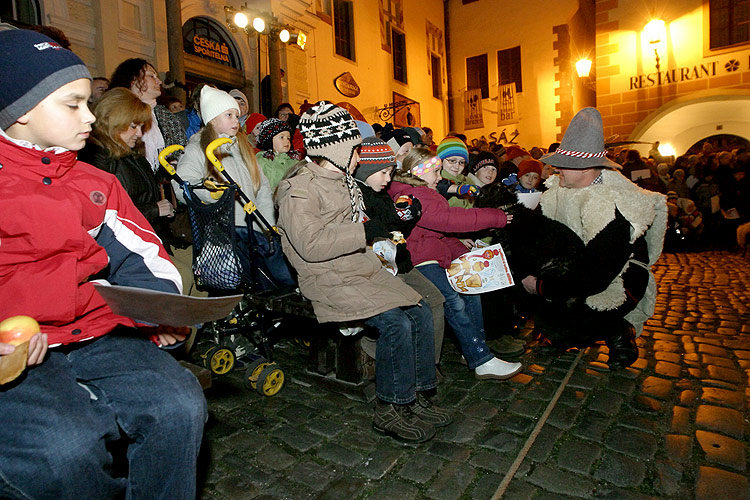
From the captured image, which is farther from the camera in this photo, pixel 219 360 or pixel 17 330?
pixel 219 360

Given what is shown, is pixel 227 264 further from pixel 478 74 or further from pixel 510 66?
pixel 478 74

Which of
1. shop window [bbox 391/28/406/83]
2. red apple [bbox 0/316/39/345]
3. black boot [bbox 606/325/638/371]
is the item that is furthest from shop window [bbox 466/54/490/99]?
red apple [bbox 0/316/39/345]

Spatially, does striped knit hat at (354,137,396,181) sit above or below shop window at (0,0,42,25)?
below

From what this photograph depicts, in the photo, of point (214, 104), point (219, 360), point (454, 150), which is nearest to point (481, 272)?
point (454, 150)

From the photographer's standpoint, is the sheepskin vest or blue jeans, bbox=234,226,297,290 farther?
blue jeans, bbox=234,226,297,290

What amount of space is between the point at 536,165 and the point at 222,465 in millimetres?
4766

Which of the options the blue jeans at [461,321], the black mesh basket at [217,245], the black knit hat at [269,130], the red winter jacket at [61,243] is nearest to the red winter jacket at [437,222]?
the blue jeans at [461,321]

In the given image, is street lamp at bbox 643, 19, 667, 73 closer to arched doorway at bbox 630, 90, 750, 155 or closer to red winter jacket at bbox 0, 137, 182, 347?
arched doorway at bbox 630, 90, 750, 155

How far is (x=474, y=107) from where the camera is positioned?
21.6 m

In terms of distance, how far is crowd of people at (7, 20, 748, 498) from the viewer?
5.03 feet

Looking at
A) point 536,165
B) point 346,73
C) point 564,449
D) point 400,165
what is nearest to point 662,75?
point 346,73

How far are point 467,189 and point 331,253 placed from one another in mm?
1915

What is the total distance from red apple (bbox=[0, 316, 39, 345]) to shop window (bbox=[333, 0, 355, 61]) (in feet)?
50.4

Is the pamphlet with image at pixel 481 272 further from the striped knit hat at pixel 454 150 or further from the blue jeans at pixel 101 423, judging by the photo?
the blue jeans at pixel 101 423
